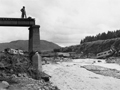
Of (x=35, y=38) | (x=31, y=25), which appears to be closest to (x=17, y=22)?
(x=31, y=25)

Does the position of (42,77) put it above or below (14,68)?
below

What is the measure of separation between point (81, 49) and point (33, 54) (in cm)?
11397

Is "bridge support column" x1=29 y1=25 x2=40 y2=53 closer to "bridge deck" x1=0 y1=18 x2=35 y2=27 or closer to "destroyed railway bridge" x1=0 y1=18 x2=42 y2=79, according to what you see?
"destroyed railway bridge" x1=0 y1=18 x2=42 y2=79

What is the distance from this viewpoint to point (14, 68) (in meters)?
15.4

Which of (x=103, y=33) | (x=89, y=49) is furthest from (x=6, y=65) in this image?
(x=103, y=33)

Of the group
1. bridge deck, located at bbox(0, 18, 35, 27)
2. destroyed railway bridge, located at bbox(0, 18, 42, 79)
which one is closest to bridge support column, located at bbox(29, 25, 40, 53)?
destroyed railway bridge, located at bbox(0, 18, 42, 79)

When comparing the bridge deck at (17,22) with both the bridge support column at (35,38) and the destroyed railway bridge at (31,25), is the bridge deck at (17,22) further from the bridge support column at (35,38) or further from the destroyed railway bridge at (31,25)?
the bridge support column at (35,38)

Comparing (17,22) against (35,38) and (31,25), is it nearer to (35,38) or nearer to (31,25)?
(31,25)

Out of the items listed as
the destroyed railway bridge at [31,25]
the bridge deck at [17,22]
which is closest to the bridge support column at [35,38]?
the destroyed railway bridge at [31,25]

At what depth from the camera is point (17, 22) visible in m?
18.9

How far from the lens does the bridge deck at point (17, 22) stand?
724 inches

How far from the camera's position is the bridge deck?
18.4 m

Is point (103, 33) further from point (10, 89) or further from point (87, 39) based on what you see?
point (10, 89)

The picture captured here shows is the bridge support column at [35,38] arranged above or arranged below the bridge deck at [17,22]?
below
